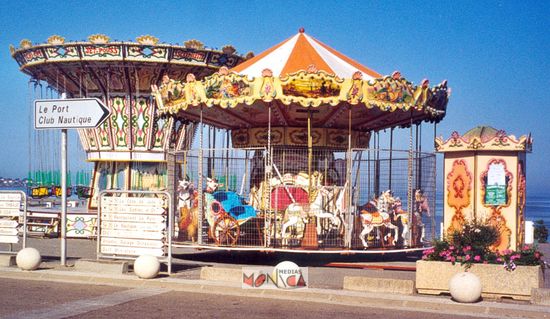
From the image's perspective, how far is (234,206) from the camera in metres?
18.5

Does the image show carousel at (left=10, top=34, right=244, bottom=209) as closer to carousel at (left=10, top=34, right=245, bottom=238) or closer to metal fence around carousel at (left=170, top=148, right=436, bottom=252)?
carousel at (left=10, top=34, right=245, bottom=238)

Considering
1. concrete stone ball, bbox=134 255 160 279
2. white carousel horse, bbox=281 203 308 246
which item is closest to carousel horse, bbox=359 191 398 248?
white carousel horse, bbox=281 203 308 246

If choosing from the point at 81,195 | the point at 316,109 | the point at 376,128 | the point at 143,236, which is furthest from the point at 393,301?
the point at 81,195

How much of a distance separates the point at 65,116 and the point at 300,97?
6.05 meters

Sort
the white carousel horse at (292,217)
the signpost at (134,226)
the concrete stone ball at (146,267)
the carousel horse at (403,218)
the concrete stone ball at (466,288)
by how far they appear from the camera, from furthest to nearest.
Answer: the carousel horse at (403,218), the white carousel horse at (292,217), the signpost at (134,226), the concrete stone ball at (146,267), the concrete stone ball at (466,288)

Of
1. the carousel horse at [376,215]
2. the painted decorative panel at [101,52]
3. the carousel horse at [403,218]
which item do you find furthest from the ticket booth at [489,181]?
the painted decorative panel at [101,52]

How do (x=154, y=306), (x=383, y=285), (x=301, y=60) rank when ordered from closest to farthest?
(x=154, y=306)
(x=383, y=285)
(x=301, y=60)

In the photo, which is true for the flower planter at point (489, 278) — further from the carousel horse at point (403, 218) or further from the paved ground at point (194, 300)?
the carousel horse at point (403, 218)

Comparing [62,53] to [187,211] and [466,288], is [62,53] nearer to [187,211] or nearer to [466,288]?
[187,211]

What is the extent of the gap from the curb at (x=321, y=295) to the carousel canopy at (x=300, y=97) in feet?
20.8

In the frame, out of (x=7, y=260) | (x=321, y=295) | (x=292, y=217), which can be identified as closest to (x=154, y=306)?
(x=321, y=295)

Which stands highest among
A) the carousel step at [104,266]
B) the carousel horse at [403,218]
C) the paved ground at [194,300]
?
the carousel horse at [403,218]

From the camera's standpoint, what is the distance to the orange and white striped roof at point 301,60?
20.6 m

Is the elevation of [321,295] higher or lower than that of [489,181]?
lower
